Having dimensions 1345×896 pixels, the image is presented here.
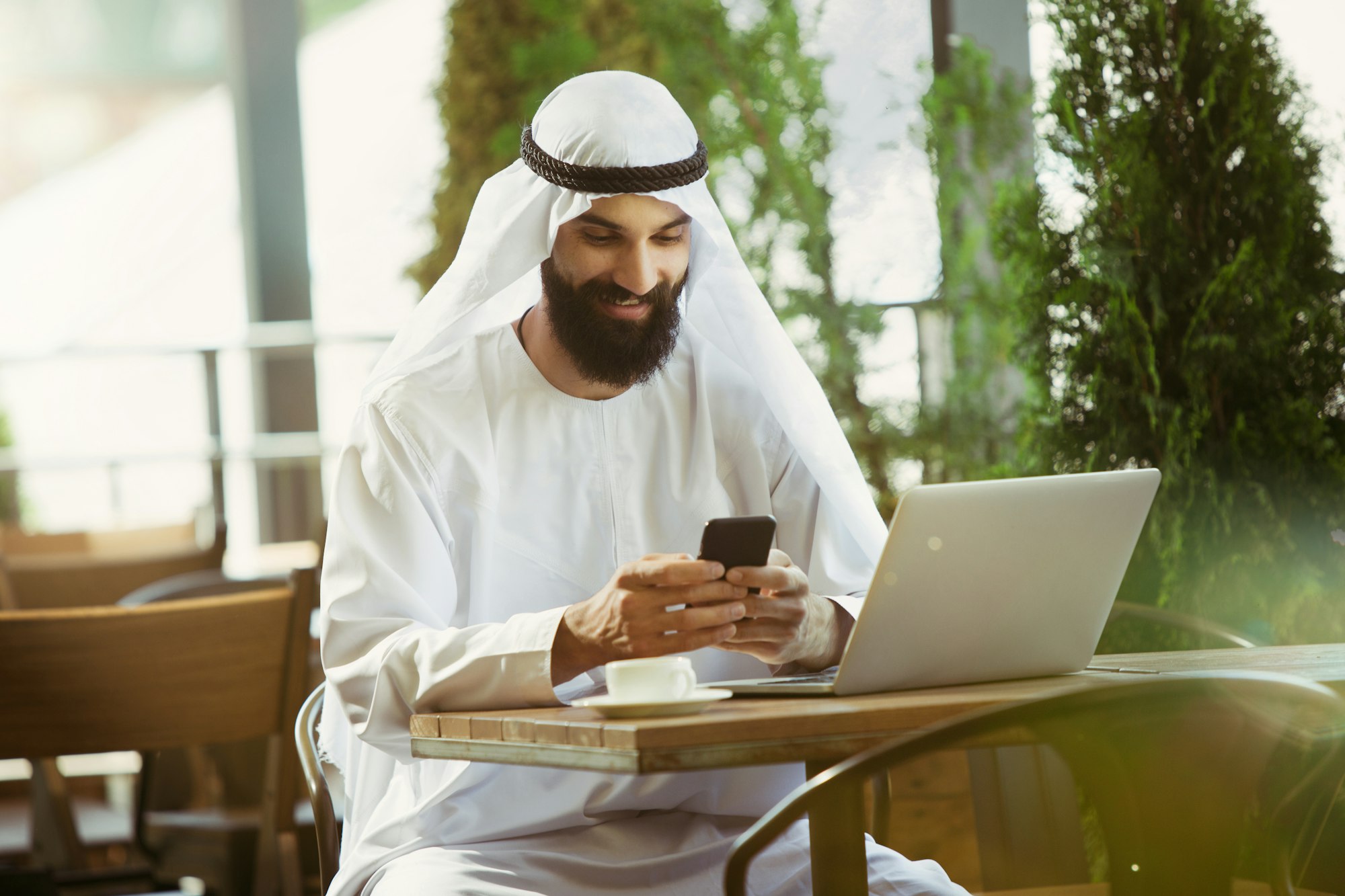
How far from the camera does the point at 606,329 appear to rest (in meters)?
2.36

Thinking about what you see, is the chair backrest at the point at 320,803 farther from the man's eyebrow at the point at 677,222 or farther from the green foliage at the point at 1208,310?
the green foliage at the point at 1208,310

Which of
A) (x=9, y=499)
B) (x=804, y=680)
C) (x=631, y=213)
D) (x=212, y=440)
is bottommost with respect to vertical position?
(x=9, y=499)

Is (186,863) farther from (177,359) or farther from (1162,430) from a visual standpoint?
(177,359)

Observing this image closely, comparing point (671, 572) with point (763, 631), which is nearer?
point (671, 572)

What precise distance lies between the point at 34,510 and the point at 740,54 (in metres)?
6.11

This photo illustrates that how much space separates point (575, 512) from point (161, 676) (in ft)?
2.32

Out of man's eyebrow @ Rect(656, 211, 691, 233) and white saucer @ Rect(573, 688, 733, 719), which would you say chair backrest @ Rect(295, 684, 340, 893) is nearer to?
white saucer @ Rect(573, 688, 733, 719)

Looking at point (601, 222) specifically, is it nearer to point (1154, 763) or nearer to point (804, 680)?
point (804, 680)

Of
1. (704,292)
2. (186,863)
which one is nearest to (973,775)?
(704,292)

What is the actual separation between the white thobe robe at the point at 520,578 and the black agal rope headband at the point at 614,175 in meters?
0.29

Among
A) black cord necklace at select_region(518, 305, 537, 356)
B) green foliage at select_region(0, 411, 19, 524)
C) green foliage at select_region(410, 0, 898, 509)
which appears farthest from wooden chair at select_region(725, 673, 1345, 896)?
green foliage at select_region(0, 411, 19, 524)

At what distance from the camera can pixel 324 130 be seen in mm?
10102

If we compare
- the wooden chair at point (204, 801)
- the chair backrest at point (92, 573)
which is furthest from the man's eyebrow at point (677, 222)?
the chair backrest at point (92, 573)

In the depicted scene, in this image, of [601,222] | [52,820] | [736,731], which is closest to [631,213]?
[601,222]
